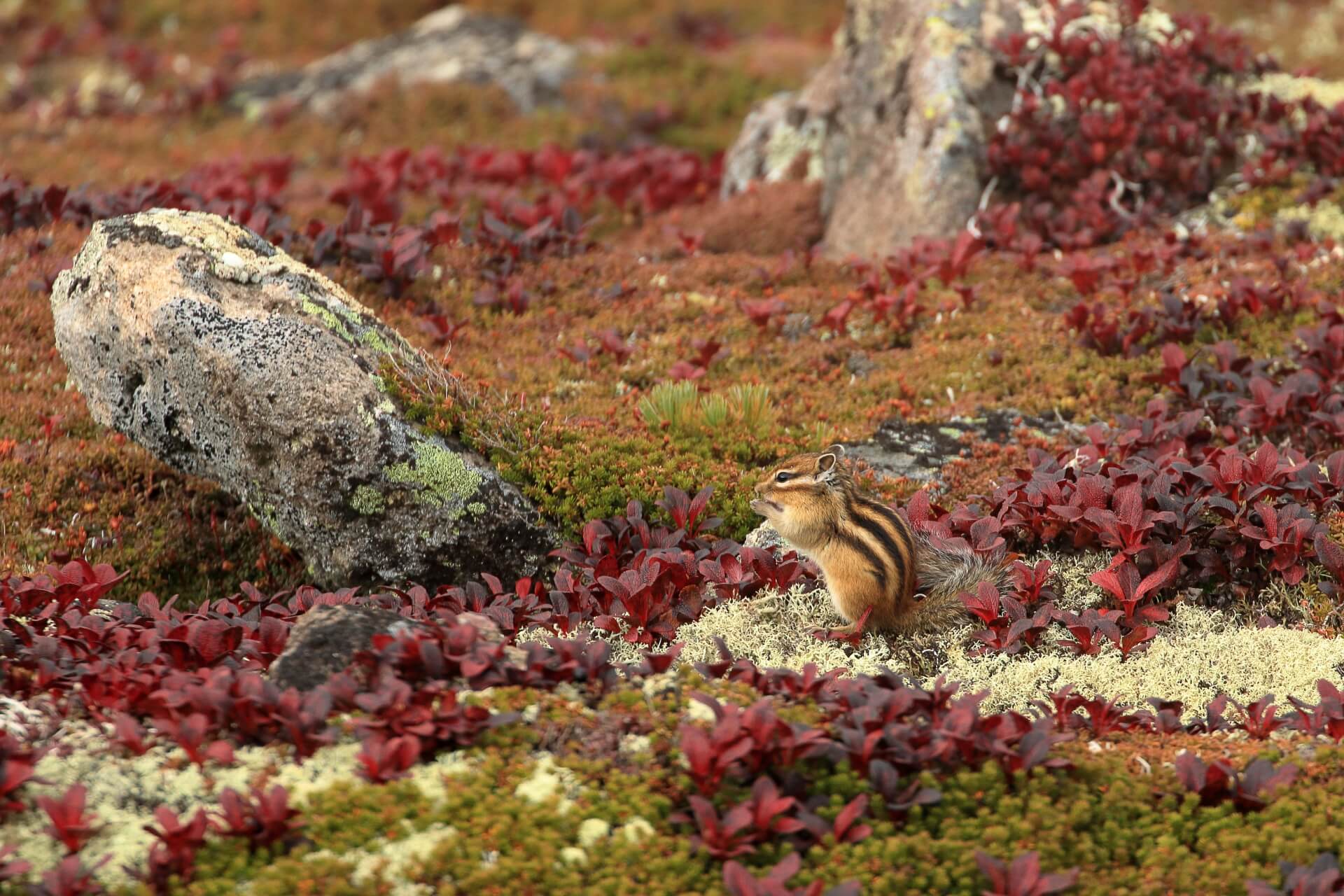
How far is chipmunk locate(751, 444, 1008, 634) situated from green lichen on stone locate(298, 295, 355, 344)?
323 centimetres

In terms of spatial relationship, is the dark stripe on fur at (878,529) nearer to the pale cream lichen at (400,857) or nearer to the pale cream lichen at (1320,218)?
the pale cream lichen at (400,857)

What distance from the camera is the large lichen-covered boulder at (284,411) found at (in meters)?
8.73

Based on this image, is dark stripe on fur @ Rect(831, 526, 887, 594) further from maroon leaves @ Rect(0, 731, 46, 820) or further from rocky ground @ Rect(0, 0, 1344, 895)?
maroon leaves @ Rect(0, 731, 46, 820)

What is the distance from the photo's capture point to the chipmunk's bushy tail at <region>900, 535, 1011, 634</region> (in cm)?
810

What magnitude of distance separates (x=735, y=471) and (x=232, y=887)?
5350 millimetres

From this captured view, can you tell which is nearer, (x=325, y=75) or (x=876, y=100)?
(x=876, y=100)

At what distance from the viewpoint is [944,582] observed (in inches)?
320

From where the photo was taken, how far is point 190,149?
20.5 meters

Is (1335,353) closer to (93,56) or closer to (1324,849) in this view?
(1324,849)

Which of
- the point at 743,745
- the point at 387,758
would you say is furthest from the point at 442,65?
the point at 743,745

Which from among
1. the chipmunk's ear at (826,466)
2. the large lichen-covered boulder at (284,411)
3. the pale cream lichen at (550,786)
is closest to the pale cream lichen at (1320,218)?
the chipmunk's ear at (826,466)

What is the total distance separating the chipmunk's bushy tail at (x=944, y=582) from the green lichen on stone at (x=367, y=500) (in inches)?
143

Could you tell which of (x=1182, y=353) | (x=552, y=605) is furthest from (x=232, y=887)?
(x=1182, y=353)

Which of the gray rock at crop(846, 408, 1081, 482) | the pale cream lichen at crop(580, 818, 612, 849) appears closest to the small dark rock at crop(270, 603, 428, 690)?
the pale cream lichen at crop(580, 818, 612, 849)
